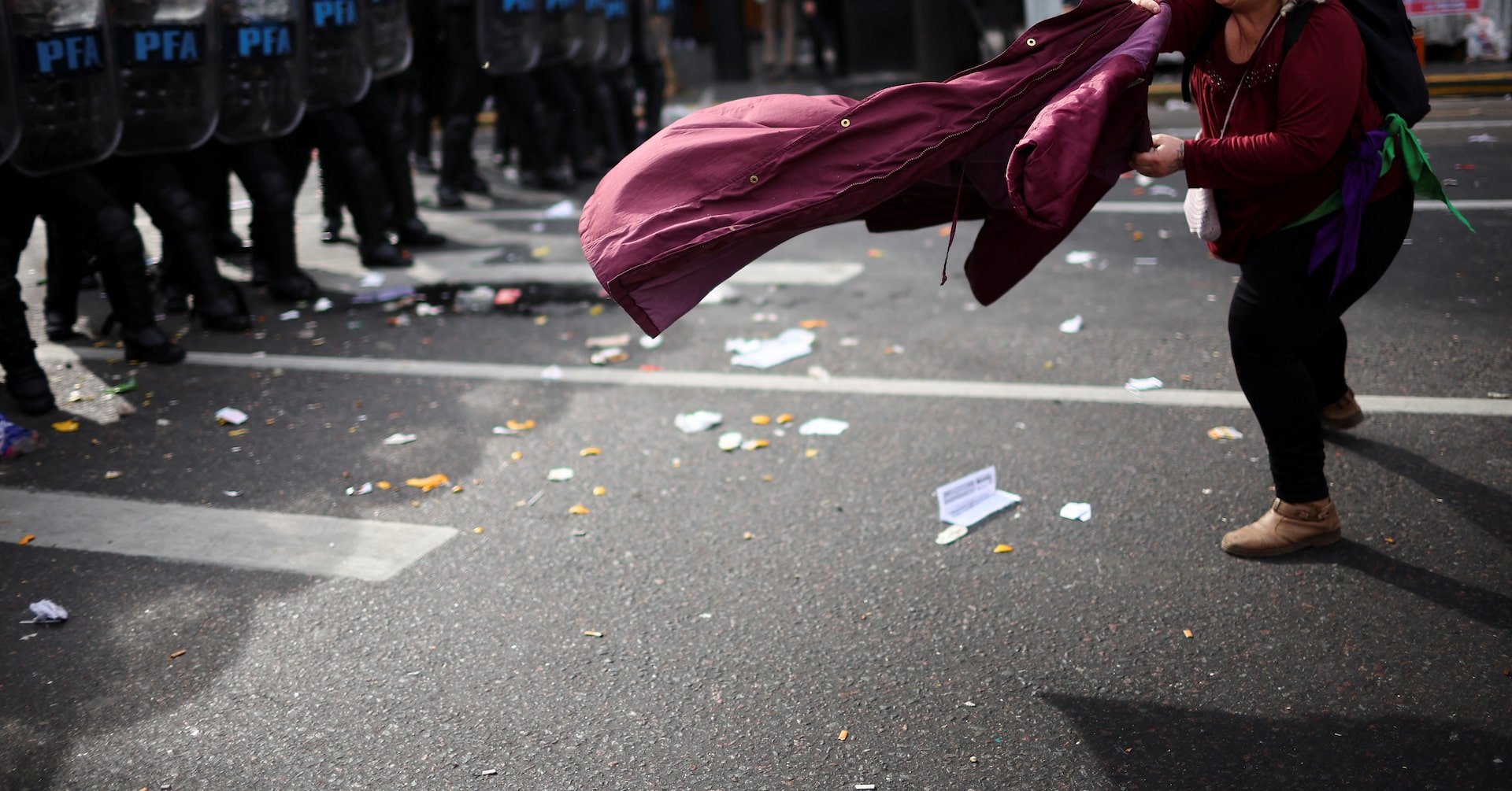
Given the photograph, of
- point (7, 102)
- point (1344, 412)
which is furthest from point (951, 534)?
point (7, 102)

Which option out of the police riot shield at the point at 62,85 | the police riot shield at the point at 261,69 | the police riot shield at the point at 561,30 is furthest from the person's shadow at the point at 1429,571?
the police riot shield at the point at 561,30

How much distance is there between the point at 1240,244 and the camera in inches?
133

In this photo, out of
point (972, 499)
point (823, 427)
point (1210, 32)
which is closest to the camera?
point (1210, 32)

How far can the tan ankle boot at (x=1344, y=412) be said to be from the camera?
4.18m

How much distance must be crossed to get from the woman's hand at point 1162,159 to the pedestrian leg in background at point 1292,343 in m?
0.39

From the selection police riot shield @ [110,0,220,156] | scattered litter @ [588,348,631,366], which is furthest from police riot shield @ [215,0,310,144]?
scattered litter @ [588,348,631,366]

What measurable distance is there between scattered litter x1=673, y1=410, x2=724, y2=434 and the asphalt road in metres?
0.08

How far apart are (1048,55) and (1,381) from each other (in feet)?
16.6

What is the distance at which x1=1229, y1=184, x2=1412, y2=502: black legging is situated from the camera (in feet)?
10.8

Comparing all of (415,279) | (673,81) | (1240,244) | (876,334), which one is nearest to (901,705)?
(1240,244)

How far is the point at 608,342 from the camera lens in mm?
6035

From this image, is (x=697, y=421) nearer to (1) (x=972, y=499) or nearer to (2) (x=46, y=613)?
(1) (x=972, y=499)

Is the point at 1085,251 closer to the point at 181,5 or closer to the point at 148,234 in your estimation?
the point at 181,5

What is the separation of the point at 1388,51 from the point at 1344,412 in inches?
59.6
